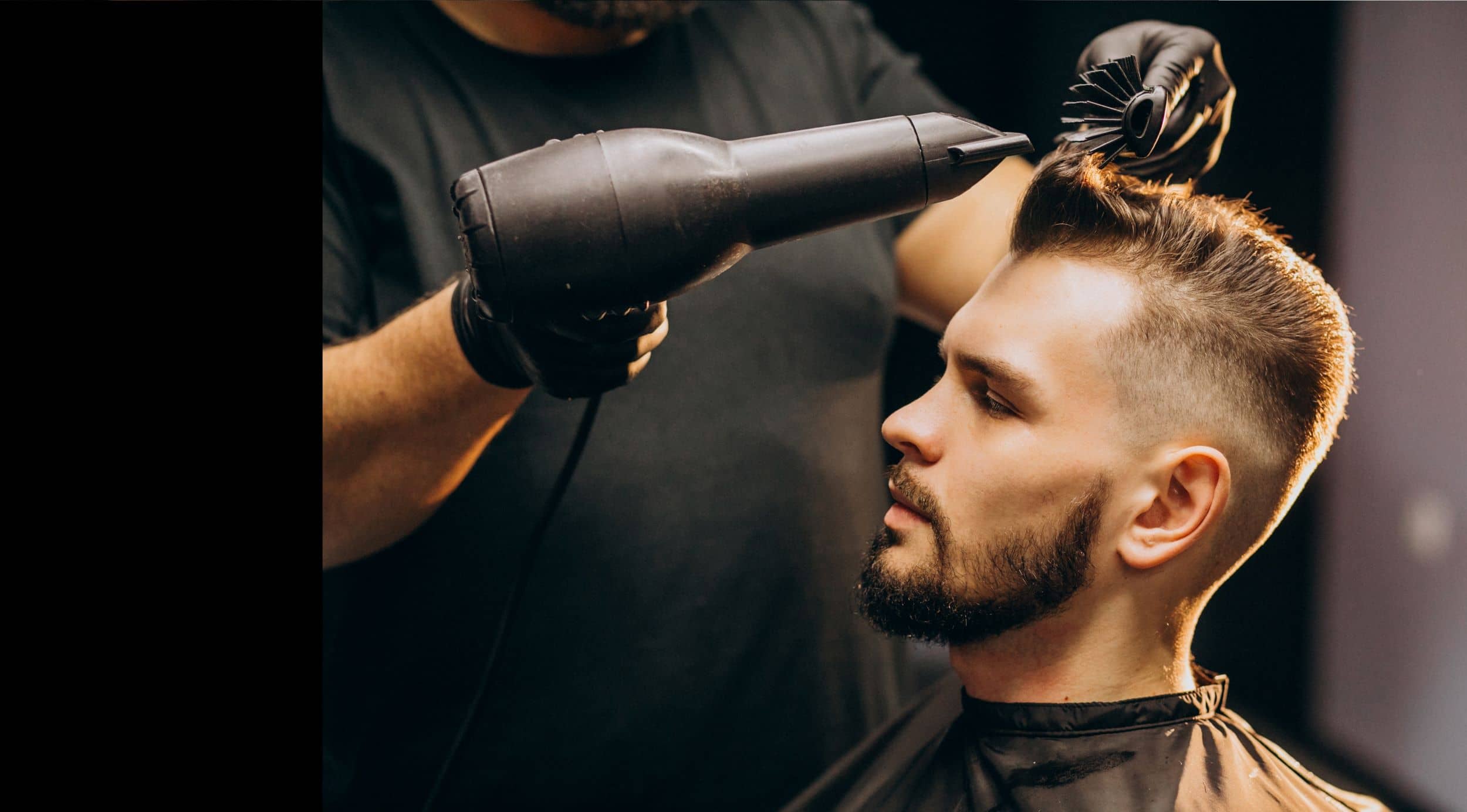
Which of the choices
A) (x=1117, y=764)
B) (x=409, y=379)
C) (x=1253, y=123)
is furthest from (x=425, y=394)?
(x=1253, y=123)

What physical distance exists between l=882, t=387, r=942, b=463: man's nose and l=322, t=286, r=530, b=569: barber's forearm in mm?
458

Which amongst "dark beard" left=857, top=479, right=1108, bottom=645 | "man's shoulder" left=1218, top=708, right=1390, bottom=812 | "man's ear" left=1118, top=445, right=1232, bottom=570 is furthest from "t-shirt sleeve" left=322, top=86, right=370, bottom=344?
"man's shoulder" left=1218, top=708, right=1390, bottom=812

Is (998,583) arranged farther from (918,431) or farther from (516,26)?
(516,26)

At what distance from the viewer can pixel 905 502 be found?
1134mm

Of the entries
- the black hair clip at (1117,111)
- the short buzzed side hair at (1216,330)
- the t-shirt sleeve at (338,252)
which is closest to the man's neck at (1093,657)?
the short buzzed side hair at (1216,330)

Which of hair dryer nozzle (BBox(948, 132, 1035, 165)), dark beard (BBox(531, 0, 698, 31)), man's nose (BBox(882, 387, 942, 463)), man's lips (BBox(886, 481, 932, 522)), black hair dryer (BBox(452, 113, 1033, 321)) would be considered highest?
hair dryer nozzle (BBox(948, 132, 1035, 165))

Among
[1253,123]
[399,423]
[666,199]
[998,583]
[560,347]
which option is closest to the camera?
[666,199]

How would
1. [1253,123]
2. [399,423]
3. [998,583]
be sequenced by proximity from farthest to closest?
[1253,123], [399,423], [998,583]

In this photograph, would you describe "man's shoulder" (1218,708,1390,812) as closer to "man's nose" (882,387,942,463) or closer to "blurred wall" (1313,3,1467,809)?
"blurred wall" (1313,3,1467,809)

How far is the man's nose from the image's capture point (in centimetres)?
110

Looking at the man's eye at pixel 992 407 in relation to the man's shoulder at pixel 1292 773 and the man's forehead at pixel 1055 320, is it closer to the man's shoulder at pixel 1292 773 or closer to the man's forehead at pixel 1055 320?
the man's forehead at pixel 1055 320

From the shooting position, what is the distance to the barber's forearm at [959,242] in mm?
1495

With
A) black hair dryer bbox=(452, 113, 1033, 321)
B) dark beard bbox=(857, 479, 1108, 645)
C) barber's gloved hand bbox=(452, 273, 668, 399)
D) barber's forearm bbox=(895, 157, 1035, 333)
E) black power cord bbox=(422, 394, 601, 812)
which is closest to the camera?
black hair dryer bbox=(452, 113, 1033, 321)

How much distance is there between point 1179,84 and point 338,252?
1083 millimetres
